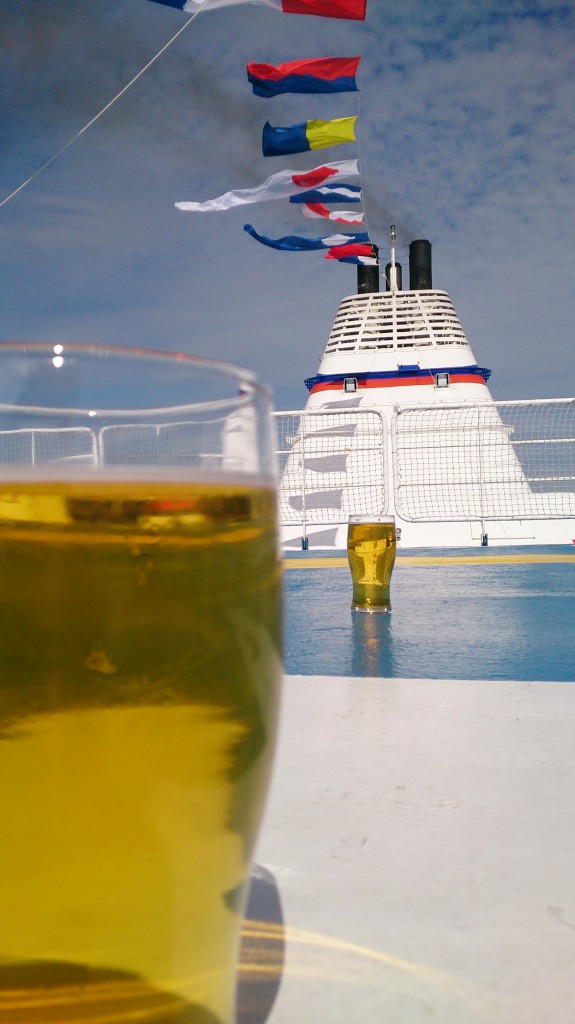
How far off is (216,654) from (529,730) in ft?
1.79

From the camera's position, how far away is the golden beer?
0.73 ft

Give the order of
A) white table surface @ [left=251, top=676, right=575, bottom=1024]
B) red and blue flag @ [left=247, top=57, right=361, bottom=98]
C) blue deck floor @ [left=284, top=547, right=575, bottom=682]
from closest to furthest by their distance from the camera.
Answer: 1. white table surface @ [left=251, top=676, right=575, bottom=1024]
2. blue deck floor @ [left=284, top=547, right=575, bottom=682]
3. red and blue flag @ [left=247, top=57, right=361, bottom=98]

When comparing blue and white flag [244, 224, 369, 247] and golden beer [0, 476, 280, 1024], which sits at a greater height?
blue and white flag [244, 224, 369, 247]

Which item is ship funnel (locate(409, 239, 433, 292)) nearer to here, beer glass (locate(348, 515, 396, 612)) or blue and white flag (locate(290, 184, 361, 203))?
blue and white flag (locate(290, 184, 361, 203))

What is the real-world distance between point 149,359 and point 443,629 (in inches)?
47.4

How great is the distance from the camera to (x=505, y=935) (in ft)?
1.21

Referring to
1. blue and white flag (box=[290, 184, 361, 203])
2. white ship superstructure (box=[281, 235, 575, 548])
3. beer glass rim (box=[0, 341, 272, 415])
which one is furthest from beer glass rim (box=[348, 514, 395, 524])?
white ship superstructure (box=[281, 235, 575, 548])

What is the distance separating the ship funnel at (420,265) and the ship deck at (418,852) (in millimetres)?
10265

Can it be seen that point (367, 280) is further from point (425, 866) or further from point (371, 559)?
point (425, 866)

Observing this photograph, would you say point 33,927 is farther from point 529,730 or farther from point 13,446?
point 529,730

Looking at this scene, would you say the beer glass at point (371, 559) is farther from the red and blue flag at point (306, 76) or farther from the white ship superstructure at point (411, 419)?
the white ship superstructure at point (411, 419)

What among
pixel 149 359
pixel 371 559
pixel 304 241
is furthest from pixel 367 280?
pixel 149 359

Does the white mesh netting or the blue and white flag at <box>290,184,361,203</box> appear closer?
the blue and white flag at <box>290,184,361,203</box>

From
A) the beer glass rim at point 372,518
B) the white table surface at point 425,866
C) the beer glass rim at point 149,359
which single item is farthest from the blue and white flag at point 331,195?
the beer glass rim at point 149,359
